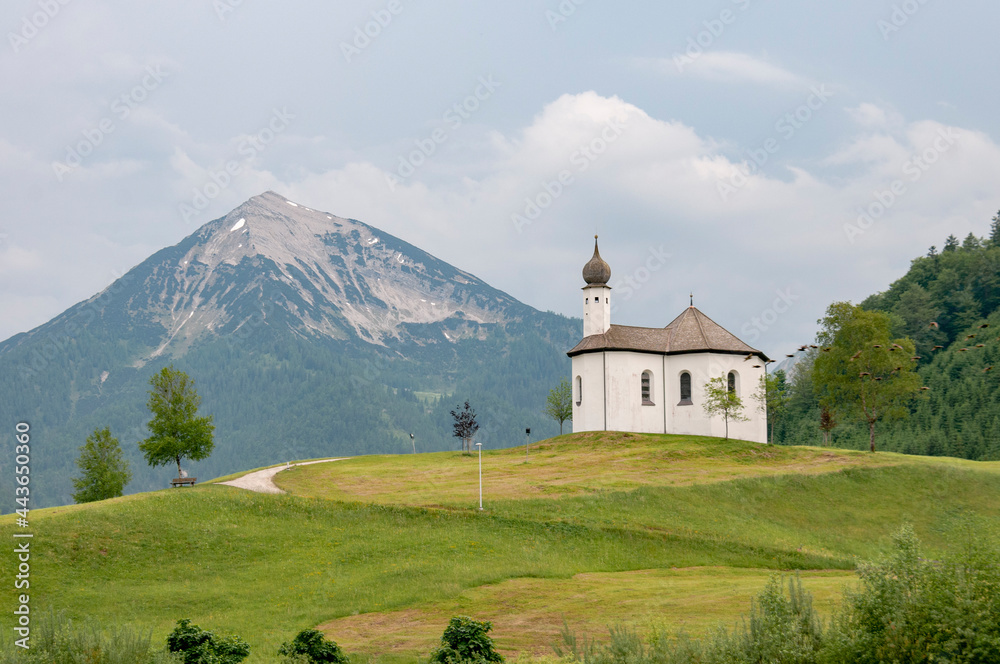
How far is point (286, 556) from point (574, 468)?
25893 mm

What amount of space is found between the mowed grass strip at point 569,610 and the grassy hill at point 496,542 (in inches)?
6.0

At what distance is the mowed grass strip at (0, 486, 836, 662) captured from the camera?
3484 centimetres

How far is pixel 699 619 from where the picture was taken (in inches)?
1088

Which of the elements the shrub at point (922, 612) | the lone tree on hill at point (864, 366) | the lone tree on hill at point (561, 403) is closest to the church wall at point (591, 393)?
the lone tree on hill at point (561, 403)

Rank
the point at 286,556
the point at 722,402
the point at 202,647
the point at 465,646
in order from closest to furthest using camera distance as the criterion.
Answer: the point at 465,646 < the point at 202,647 < the point at 286,556 < the point at 722,402

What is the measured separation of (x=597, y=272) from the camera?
82938 millimetres

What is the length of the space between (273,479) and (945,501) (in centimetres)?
4389

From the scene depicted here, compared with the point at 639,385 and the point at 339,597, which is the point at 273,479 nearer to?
the point at 339,597

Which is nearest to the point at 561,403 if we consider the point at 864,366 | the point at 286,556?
the point at 864,366

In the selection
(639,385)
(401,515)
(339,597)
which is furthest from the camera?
(639,385)

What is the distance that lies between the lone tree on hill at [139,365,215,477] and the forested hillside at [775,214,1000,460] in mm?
57337

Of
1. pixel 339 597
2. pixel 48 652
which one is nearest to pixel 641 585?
pixel 339 597

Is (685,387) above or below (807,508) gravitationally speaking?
above

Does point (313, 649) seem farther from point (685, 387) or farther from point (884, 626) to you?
point (685, 387)
